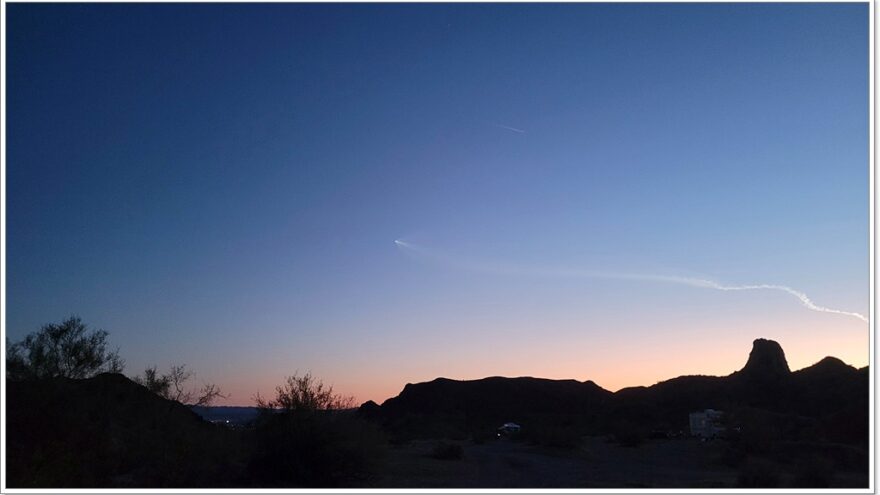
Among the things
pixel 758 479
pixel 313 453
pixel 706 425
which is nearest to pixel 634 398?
pixel 706 425

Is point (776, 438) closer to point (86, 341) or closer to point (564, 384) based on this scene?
point (86, 341)

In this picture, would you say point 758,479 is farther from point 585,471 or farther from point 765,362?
point 765,362

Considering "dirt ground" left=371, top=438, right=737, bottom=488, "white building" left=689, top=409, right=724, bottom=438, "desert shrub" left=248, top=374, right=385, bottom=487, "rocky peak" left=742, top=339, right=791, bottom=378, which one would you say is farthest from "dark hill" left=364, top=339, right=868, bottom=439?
"desert shrub" left=248, top=374, right=385, bottom=487

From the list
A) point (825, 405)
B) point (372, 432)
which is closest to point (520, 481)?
point (372, 432)

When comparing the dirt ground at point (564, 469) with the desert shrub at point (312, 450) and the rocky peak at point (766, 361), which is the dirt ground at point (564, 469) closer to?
the desert shrub at point (312, 450)

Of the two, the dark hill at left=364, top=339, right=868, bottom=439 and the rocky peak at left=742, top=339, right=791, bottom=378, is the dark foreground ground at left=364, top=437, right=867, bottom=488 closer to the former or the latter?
the dark hill at left=364, top=339, right=868, bottom=439

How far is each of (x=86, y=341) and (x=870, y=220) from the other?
90.2 ft

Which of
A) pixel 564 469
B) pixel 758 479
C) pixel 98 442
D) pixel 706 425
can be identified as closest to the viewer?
pixel 98 442

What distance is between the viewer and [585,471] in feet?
94.5

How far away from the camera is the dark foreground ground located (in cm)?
2209

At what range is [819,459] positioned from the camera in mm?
24031

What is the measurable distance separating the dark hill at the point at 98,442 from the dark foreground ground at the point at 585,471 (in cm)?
515

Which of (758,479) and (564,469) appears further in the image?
(564,469)

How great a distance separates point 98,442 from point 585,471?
1668cm
